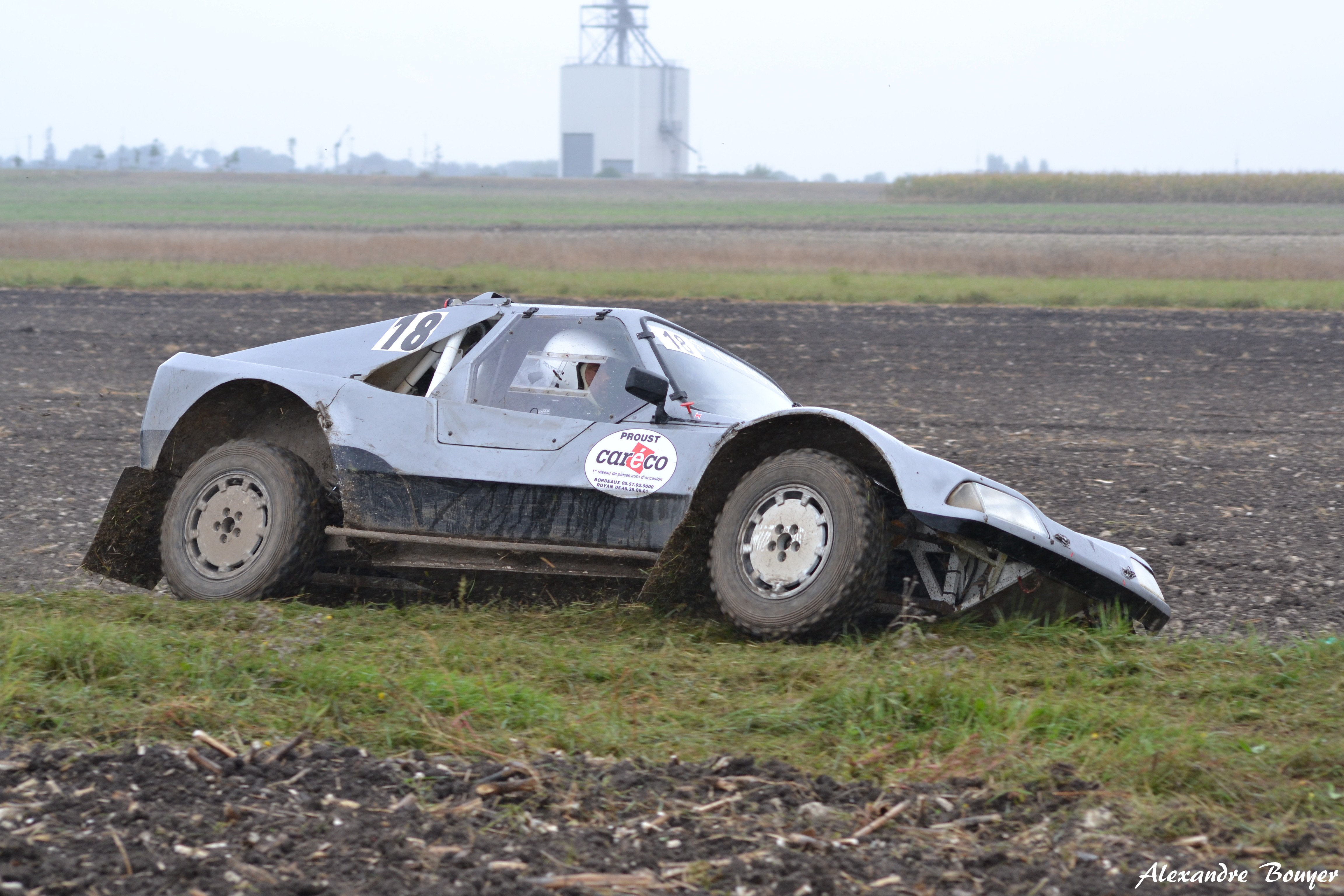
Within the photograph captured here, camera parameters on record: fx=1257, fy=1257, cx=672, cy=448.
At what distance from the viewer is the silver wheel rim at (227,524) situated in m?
5.95

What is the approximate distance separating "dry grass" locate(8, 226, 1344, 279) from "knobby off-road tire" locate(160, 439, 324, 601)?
22.5 metres

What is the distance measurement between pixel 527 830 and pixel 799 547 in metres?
2.09

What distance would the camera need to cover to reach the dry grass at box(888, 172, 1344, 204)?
68.8 m

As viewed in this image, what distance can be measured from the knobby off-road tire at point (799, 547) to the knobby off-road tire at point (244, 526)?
1.95 meters

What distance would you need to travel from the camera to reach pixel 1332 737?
4070 millimetres

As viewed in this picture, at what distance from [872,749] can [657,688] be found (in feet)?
3.17

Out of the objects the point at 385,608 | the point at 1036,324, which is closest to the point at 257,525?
the point at 385,608

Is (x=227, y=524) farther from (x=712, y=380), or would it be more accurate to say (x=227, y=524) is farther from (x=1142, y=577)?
(x=1142, y=577)

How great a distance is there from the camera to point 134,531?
6.39m

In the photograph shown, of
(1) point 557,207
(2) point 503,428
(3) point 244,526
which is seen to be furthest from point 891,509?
(1) point 557,207

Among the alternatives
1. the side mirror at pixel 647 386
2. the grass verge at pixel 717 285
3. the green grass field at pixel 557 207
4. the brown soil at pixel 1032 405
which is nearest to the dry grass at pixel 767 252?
the grass verge at pixel 717 285

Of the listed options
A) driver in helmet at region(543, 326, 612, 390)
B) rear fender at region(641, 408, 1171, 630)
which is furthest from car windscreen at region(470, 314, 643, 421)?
rear fender at region(641, 408, 1171, 630)

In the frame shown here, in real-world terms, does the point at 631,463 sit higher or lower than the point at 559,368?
lower

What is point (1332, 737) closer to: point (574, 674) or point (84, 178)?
point (574, 674)
